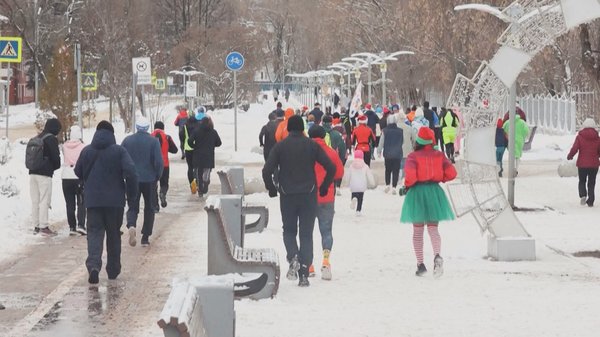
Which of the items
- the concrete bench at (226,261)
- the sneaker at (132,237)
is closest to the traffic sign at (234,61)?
the sneaker at (132,237)

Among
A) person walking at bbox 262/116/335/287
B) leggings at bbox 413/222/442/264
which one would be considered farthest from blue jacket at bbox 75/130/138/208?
leggings at bbox 413/222/442/264

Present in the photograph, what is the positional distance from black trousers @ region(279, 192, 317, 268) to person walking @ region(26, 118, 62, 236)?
587 cm

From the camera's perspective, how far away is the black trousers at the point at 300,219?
1261 cm

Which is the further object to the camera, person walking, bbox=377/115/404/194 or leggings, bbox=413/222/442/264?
person walking, bbox=377/115/404/194

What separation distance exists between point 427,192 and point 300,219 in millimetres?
1580

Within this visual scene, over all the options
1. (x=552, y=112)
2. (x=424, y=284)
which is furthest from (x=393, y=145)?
(x=552, y=112)

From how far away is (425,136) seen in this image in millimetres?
13547

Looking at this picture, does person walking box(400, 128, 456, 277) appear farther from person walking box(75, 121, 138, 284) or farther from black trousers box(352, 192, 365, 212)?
black trousers box(352, 192, 365, 212)

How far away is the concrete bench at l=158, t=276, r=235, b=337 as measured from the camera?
5258 mm

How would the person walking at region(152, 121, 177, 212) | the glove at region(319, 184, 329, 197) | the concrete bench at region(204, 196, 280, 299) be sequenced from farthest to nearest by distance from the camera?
the person walking at region(152, 121, 177, 212) → the glove at region(319, 184, 329, 197) → the concrete bench at region(204, 196, 280, 299)

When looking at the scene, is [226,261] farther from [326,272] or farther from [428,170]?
[428,170]

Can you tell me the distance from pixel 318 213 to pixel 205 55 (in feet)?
247

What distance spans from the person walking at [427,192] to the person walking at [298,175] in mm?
1196

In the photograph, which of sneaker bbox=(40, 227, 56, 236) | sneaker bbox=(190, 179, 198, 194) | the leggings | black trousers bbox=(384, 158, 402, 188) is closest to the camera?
the leggings
